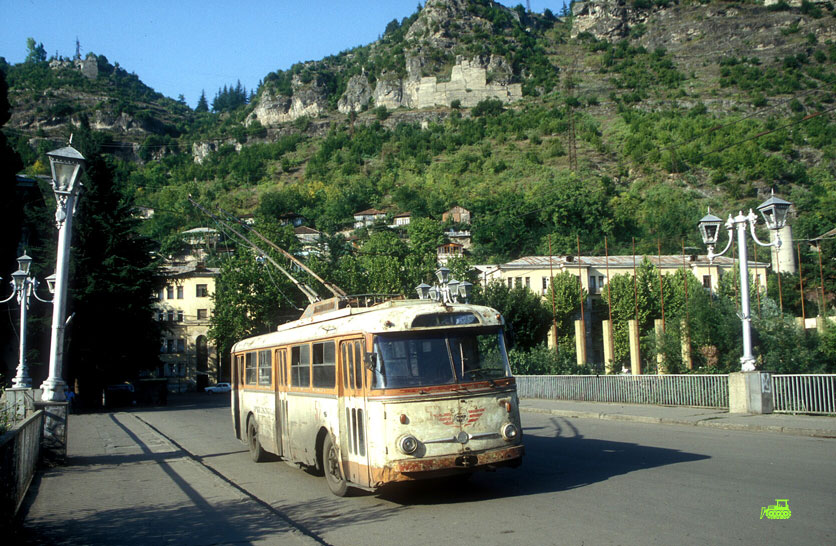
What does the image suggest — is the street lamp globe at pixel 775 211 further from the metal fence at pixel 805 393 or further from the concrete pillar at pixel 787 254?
the concrete pillar at pixel 787 254

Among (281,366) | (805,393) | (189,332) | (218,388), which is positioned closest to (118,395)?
(218,388)

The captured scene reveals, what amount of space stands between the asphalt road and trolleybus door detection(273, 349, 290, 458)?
1.71ft

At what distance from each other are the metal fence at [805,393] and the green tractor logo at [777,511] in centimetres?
1107

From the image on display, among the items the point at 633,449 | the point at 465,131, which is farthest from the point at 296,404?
the point at 465,131

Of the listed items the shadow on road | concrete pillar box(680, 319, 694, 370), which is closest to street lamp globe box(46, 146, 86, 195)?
the shadow on road

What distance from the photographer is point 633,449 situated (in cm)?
1364

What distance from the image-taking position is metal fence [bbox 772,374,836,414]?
17844mm

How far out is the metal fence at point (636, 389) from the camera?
70.7ft

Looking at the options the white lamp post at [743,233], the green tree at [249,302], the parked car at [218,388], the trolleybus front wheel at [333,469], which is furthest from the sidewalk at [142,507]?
the parked car at [218,388]

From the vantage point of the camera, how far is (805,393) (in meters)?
18.3

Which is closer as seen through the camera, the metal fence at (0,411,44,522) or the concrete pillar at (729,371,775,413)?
the metal fence at (0,411,44,522)

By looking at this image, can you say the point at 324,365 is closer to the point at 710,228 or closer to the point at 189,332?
the point at 710,228

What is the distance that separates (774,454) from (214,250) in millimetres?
78202

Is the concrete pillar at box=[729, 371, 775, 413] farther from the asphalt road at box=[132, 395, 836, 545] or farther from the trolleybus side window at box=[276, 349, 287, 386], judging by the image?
the trolleybus side window at box=[276, 349, 287, 386]
